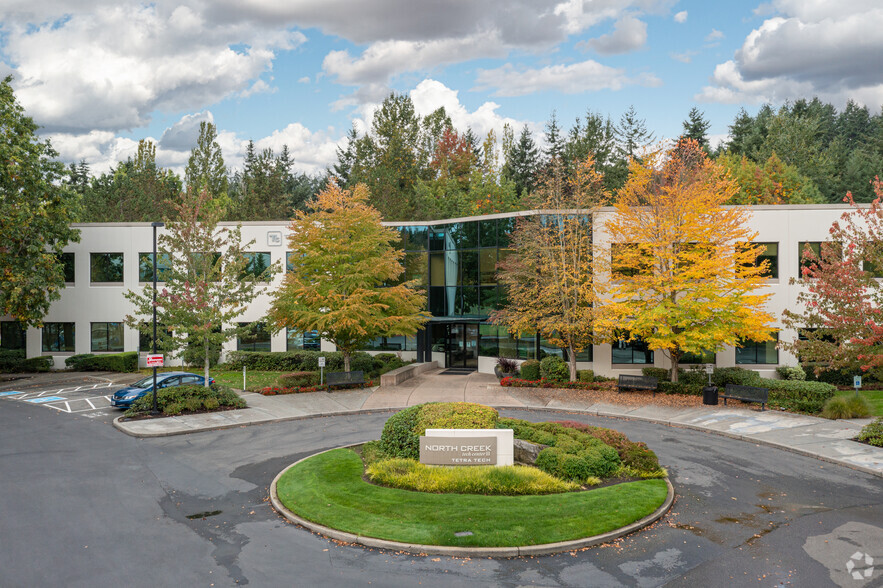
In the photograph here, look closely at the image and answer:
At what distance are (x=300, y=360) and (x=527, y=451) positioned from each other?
2246 cm

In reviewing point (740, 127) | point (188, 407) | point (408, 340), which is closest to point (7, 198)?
point (188, 407)

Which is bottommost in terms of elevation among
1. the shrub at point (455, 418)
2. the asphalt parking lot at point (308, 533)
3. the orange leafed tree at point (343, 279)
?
the asphalt parking lot at point (308, 533)

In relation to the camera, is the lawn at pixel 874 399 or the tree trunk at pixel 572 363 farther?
the tree trunk at pixel 572 363

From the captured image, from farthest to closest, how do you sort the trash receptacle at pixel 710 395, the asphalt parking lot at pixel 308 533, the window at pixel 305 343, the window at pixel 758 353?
1. the window at pixel 305 343
2. the window at pixel 758 353
3. the trash receptacle at pixel 710 395
4. the asphalt parking lot at pixel 308 533

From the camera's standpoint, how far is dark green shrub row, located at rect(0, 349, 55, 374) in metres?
36.3

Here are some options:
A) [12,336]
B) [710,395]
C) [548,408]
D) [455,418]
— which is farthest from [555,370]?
[12,336]

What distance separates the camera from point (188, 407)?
22891 millimetres

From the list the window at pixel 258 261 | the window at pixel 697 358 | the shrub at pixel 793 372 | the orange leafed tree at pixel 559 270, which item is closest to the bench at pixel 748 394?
the window at pixel 697 358

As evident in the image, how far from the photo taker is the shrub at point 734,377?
26638 mm

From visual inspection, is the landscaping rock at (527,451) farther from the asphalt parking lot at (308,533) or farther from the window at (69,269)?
the window at (69,269)

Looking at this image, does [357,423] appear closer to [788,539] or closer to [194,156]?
[788,539]

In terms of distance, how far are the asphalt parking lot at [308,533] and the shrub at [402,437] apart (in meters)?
2.92

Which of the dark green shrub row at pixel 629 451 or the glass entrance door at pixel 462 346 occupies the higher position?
the glass entrance door at pixel 462 346

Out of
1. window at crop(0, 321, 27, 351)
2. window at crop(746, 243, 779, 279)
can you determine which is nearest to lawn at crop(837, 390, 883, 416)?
window at crop(746, 243, 779, 279)
